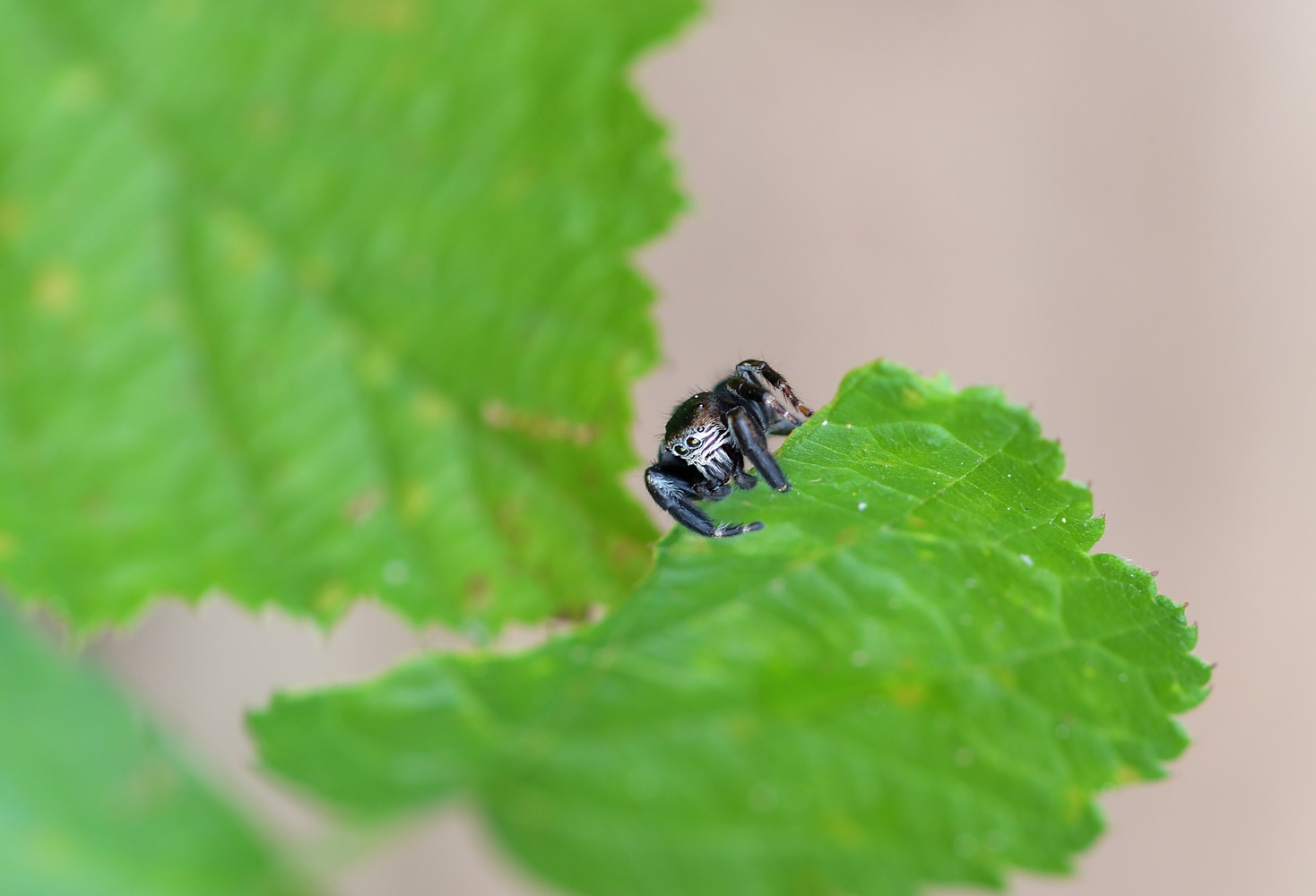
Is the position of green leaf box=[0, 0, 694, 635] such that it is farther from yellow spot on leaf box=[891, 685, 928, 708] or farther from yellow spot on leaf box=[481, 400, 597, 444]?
yellow spot on leaf box=[891, 685, 928, 708]

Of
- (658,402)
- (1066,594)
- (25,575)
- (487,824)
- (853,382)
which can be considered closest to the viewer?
(853,382)

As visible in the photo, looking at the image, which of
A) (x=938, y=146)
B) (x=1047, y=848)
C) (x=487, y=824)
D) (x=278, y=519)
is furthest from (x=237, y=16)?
(x=938, y=146)

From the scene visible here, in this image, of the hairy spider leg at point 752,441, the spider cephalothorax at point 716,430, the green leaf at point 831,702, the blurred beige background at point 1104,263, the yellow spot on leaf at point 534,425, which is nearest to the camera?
the green leaf at point 831,702

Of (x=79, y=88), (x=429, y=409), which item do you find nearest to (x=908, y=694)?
(x=429, y=409)

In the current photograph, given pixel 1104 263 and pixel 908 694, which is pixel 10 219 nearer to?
pixel 908 694

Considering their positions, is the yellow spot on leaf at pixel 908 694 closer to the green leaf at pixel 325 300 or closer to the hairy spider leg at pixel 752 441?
the hairy spider leg at pixel 752 441

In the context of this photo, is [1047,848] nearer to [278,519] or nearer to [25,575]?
[278,519]

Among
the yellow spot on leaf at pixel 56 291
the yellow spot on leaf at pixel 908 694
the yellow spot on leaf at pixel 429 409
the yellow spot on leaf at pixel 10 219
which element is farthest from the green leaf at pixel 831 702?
the yellow spot on leaf at pixel 10 219
